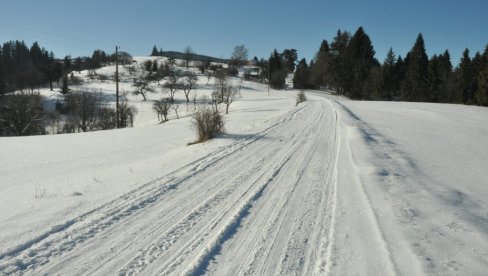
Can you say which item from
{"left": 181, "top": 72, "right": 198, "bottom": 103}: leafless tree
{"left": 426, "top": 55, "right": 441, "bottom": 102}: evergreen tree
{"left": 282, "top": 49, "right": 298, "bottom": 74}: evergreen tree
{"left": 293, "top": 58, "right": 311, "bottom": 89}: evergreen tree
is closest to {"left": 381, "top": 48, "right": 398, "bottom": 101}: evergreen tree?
{"left": 426, "top": 55, "right": 441, "bottom": 102}: evergreen tree

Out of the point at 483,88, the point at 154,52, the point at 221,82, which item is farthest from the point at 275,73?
the point at 154,52

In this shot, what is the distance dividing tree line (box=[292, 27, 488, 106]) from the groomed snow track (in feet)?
178

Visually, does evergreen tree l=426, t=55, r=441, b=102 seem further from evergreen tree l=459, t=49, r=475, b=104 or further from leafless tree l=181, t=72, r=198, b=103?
leafless tree l=181, t=72, r=198, b=103

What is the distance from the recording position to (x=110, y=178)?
7047mm

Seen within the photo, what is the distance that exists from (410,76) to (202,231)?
6608 centimetres

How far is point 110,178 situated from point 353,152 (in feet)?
22.0

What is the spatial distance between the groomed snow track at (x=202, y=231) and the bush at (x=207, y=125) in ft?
15.7

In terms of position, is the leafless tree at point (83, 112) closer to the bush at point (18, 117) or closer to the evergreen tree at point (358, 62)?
the bush at point (18, 117)

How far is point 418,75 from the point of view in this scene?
196 feet

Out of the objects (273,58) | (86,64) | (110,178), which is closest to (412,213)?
(110,178)

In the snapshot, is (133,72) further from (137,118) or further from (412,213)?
(412,213)

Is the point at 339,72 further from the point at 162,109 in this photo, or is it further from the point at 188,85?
the point at 162,109

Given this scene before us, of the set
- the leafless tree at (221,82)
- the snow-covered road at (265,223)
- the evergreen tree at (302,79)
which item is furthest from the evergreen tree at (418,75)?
the snow-covered road at (265,223)

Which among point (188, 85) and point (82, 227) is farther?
point (188, 85)
